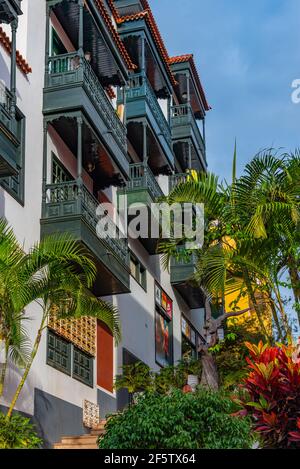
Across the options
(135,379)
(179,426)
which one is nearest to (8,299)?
(179,426)

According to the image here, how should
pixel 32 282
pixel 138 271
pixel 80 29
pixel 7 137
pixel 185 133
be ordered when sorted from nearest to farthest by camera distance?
pixel 32 282
pixel 7 137
pixel 80 29
pixel 138 271
pixel 185 133

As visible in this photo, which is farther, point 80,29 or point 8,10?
point 80,29

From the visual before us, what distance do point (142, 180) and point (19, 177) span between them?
827cm

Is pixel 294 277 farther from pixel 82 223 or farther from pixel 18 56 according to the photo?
pixel 18 56

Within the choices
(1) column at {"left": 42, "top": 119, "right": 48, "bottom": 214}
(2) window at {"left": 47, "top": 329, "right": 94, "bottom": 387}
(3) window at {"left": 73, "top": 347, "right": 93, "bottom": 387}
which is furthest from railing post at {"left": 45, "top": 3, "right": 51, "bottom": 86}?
(3) window at {"left": 73, "top": 347, "right": 93, "bottom": 387}

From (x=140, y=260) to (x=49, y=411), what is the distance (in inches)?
376

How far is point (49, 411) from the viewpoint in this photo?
19.3m

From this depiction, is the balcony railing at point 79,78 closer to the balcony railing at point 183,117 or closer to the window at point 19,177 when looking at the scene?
the window at point 19,177

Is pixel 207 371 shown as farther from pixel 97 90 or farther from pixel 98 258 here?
pixel 97 90

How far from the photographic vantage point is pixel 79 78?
2144 centimetres

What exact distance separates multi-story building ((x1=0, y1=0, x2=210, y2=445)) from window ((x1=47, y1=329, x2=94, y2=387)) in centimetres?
3

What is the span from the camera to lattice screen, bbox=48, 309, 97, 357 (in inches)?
809

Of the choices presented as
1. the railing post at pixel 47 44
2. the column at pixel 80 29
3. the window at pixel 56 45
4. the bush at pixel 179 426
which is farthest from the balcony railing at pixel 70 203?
the bush at pixel 179 426
